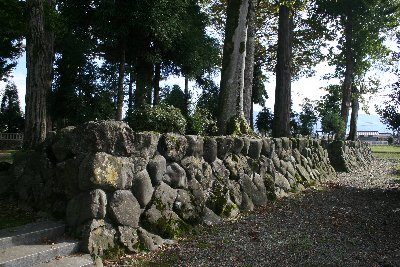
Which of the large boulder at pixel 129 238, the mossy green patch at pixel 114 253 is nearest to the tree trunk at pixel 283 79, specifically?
the large boulder at pixel 129 238

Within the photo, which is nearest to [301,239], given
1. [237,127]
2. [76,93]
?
[237,127]

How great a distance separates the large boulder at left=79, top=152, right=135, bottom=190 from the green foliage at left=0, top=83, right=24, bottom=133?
25.0 metres

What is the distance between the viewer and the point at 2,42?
19.5 metres

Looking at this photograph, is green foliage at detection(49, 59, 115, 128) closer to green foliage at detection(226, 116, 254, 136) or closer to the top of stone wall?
green foliage at detection(226, 116, 254, 136)

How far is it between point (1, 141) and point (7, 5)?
14.0 m

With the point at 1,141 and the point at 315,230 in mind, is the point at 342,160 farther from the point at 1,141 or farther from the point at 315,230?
the point at 1,141

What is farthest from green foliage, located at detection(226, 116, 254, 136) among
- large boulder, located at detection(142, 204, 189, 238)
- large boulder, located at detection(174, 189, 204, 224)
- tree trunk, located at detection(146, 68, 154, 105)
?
tree trunk, located at detection(146, 68, 154, 105)

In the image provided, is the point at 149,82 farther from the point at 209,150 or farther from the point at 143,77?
the point at 209,150

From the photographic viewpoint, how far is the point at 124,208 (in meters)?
4.51

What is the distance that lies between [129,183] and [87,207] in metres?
0.65

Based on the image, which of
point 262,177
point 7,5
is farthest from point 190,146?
point 7,5

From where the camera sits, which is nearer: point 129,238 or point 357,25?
point 129,238

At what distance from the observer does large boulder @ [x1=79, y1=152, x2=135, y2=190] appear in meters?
4.28

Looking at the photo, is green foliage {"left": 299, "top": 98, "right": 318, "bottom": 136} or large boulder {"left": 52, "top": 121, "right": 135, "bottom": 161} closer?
large boulder {"left": 52, "top": 121, "right": 135, "bottom": 161}
